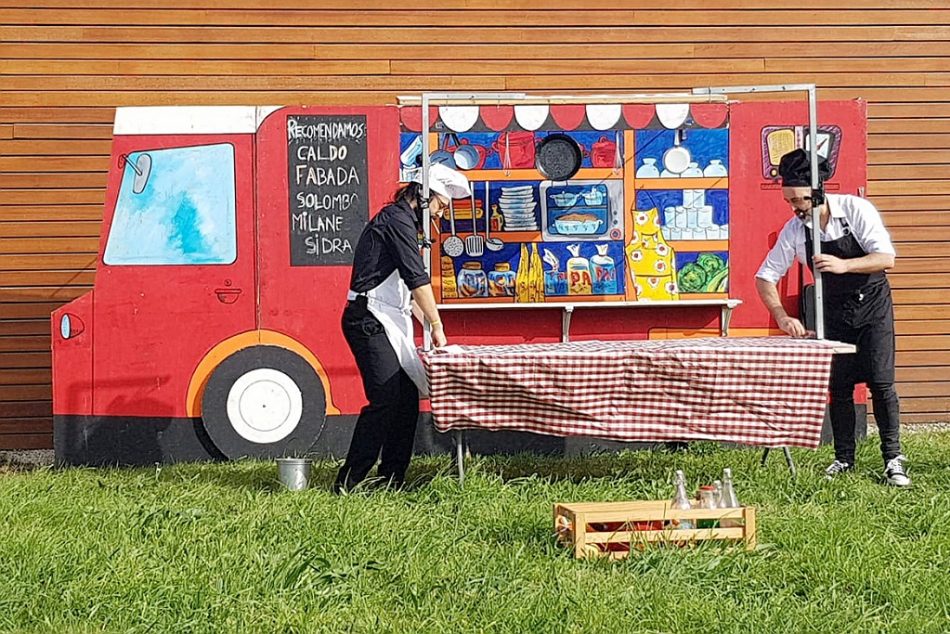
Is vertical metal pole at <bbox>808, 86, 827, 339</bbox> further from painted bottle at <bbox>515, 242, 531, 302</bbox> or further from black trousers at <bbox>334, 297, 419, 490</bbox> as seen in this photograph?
black trousers at <bbox>334, 297, 419, 490</bbox>

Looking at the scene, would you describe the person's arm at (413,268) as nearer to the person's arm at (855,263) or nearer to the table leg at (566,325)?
the table leg at (566,325)

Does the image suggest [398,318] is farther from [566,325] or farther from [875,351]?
[875,351]

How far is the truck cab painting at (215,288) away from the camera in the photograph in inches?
298

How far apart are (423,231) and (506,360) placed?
89 centimetres

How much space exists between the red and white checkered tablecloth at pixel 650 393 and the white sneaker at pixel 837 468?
53cm

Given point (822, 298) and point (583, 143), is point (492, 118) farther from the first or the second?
point (822, 298)

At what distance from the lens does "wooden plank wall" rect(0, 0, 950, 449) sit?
862 cm

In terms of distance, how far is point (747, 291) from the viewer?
7.73 meters

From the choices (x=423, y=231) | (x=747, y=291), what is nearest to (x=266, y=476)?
(x=423, y=231)

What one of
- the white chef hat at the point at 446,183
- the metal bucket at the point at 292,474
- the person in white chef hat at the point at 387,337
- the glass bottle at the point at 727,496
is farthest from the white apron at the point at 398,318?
the glass bottle at the point at 727,496

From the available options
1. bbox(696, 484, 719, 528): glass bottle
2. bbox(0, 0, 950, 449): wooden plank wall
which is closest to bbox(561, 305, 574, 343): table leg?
bbox(0, 0, 950, 449): wooden plank wall

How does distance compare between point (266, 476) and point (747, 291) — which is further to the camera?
point (747, 291)

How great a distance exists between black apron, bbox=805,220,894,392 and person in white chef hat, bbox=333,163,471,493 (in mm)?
2108

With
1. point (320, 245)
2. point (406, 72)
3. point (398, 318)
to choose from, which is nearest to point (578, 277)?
point (320, 245)
